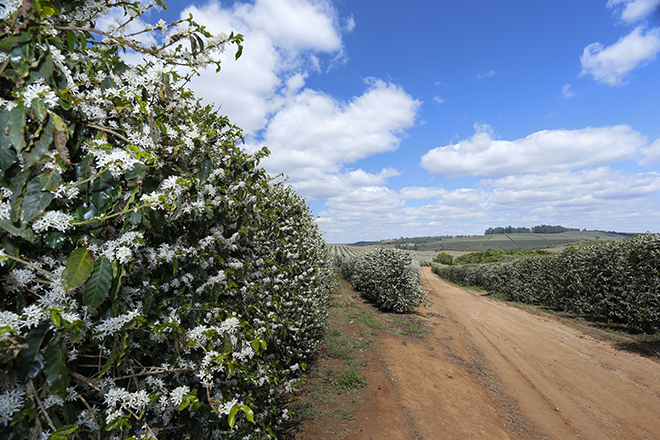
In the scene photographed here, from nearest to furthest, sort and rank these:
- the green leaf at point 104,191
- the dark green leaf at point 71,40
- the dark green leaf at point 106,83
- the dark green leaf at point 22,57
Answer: the dark green leaf at point 22,57, the green leaf at point 104,191, the dark green leaf at point 71,40, the dark green leaf at point 106,83

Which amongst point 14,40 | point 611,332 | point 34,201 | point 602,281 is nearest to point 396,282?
point 611,332

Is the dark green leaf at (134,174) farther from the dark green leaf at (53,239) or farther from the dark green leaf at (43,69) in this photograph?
the dark green leaf at (43,69)

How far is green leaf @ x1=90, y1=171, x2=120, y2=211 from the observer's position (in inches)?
53.4

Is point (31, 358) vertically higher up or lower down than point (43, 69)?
lower down

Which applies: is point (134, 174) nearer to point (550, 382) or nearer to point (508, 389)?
point (508, 389)

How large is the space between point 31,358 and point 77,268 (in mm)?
354

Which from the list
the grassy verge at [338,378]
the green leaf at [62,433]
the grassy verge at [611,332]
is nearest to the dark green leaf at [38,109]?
the green leaf at [62,433]

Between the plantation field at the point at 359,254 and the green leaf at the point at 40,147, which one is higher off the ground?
the green leaf at the point at 40,147

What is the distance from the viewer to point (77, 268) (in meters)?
1.22

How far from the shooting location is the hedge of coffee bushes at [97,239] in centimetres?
114

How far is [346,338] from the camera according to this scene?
9.23 meters

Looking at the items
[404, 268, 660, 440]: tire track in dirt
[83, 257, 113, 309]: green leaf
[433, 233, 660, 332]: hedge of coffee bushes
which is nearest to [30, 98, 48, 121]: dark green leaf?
[83, 257, 113, 309]: green leaf

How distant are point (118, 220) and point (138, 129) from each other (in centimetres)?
62

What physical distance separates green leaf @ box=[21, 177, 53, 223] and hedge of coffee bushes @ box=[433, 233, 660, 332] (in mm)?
14610
